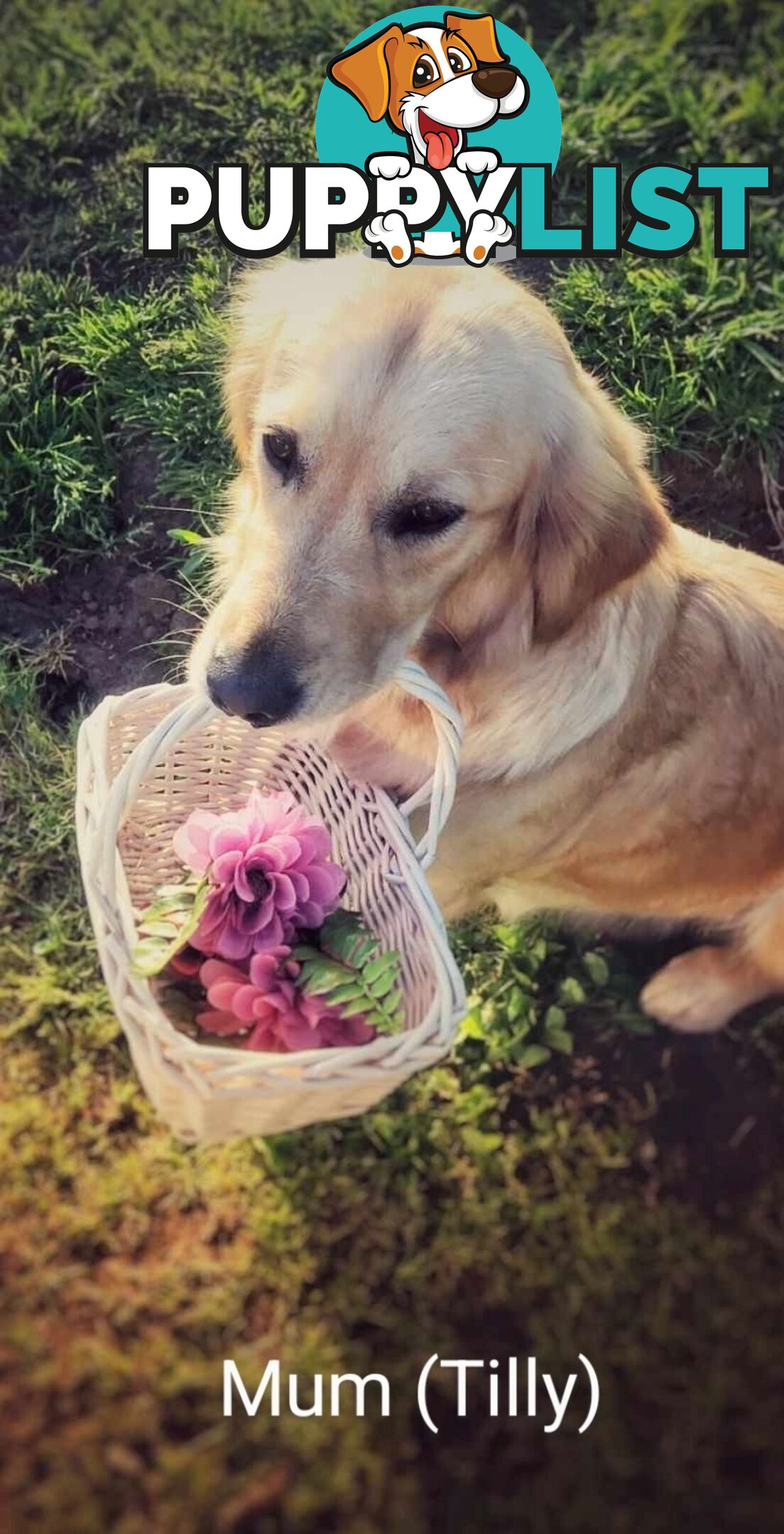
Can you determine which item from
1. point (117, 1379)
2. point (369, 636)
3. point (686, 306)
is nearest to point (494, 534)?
point (369, 636)

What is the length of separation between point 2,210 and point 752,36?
7.26ft

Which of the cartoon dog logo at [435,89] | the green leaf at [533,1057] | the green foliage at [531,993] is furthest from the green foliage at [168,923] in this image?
the cartoon dog logo at [435,89]

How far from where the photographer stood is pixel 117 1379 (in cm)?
175

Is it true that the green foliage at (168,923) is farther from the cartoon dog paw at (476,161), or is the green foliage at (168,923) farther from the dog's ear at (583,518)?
the cartoon dog paw at (476,161)

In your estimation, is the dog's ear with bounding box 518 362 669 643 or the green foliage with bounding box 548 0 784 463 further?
the green foliage with bounding box 548 0 784 463

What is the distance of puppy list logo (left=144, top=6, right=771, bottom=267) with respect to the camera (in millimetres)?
2328

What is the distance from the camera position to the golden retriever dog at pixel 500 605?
5.46 ft

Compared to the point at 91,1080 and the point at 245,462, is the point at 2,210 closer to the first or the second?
the point at 245,462

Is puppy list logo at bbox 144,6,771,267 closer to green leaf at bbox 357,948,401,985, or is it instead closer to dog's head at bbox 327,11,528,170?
dog's head at bbox 327,11,528,170

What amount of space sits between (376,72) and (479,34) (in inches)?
8.6

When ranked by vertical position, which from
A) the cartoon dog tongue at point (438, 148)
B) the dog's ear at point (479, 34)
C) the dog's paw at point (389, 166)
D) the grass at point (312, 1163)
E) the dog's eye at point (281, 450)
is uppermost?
the dog's ear at point (479, 34)

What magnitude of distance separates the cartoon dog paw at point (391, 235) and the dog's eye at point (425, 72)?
0.85ft

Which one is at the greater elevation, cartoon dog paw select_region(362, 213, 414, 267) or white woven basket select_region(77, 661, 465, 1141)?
cartoon dog paw select_region(362, 213, 414, 267)

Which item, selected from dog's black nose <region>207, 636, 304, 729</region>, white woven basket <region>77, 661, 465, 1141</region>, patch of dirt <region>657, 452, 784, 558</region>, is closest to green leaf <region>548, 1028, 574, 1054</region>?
white woven basket <region>77, 661, 465, 1141</region>
